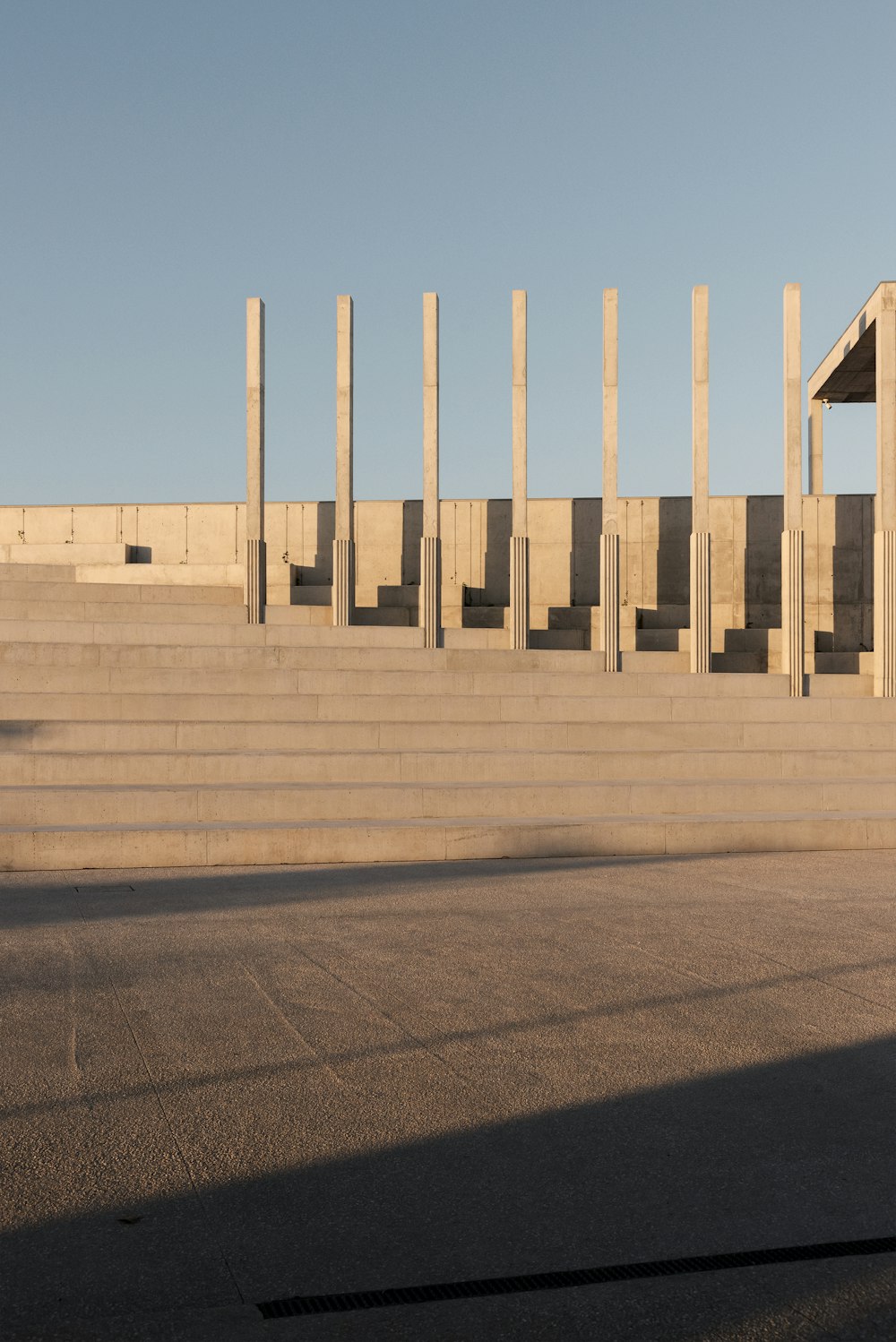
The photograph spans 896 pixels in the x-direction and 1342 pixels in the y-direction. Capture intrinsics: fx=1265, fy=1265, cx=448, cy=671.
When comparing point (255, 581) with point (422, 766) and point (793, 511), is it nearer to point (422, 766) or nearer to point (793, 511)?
point (422, 766)

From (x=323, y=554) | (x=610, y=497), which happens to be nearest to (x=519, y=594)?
(x=610, y=497)

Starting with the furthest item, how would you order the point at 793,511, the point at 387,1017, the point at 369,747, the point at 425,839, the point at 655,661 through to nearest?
the point at 655,661 → the point at 793,511 → the point at 369,747 → the point at 425,839 → the point at 387,1017

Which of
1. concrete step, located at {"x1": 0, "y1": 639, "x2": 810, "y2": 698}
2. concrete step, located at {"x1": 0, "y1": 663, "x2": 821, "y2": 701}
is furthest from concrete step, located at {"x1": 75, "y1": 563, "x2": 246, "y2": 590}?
concrete step, located at {"x1": 0, "y1": 663, "x2": 821, "y2": 701}

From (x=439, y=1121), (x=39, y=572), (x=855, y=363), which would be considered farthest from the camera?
(x=855, y=363)

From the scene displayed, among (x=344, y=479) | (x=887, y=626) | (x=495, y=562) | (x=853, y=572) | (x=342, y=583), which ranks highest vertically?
(x=344, y=479)

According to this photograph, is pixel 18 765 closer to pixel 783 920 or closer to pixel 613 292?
pixel 783 920

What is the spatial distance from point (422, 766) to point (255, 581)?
27.9 ft

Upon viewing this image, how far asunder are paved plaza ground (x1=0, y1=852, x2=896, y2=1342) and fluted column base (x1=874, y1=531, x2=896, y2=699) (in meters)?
13.6

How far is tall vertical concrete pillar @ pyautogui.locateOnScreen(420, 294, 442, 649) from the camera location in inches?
870

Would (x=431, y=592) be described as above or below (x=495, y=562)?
below

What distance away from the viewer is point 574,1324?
309 centimetres

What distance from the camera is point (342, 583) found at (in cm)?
2230

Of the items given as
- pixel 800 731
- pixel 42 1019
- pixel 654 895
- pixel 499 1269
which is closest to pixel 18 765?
pixel 654 895

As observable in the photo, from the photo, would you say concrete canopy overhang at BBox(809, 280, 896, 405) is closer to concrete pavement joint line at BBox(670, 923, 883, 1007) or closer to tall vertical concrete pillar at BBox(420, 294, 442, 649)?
tall vertical concrete pillar at BBox(420, 294, 442, 649)
